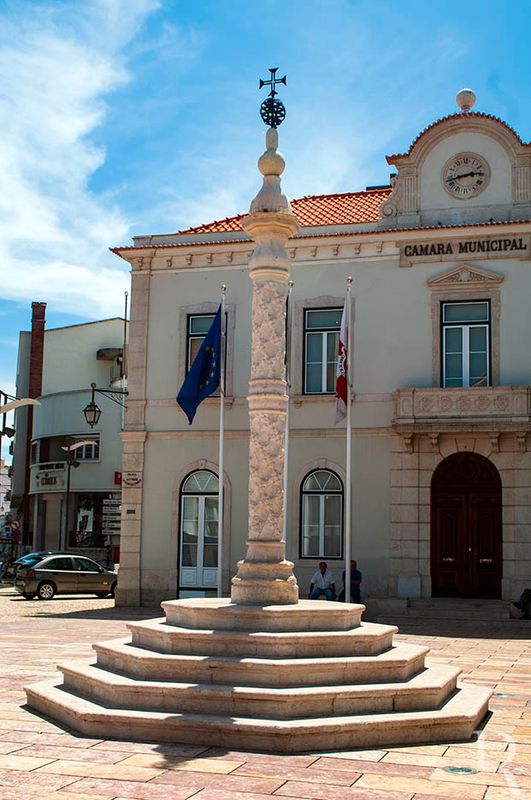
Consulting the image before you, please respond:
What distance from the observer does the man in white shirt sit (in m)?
21.3

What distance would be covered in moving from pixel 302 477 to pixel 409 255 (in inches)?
228

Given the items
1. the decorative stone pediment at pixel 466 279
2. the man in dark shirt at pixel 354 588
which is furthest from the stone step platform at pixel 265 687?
the decorative stone pediment at pixel 466 279

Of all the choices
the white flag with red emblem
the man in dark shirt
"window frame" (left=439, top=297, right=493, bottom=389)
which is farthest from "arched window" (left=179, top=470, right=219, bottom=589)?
"window frame" (left=439, top=297, right=493, bottom=389)

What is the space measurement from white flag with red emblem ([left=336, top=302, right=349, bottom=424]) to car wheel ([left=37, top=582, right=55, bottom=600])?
40.3 ft

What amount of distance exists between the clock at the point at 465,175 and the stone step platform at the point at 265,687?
1525cm

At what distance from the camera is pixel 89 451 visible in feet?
164

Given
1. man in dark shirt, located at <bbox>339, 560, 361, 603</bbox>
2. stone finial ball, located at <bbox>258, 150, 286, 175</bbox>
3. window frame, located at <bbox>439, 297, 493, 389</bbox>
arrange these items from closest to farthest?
stone finial ball, located at <bbox>258, 150, 286, 175</bbox>
man in dark shirt, located at <bbox>339, 560, 361, 603</bbox>
window frame, located at <bbox>439, 297, 493, 389</bbox>

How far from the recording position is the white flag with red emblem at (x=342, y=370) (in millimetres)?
21000

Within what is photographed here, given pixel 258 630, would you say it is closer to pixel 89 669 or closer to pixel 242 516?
pixel 89 669

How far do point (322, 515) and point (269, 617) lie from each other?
44.4 feet

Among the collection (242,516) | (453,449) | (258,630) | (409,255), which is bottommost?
(258,630)

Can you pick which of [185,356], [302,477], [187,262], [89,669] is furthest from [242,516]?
[89,669]

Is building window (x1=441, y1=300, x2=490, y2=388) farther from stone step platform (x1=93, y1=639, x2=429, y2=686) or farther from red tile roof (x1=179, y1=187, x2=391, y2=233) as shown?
stone step platform (x1=93, y1=639, x2=429, y2=686)

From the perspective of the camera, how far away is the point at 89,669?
10641 millimetres
